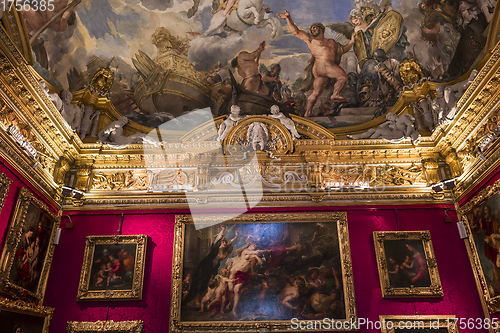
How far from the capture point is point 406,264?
9.84 meters

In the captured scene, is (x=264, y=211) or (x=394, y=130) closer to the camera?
(x=264, y=211)

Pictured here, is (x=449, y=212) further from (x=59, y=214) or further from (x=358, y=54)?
(x=59, y=214)

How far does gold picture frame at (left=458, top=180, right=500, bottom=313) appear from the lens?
8727 millimetres

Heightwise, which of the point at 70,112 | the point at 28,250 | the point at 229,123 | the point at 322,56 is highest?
the point at 322,56

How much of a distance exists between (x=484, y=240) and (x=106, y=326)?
9.36m

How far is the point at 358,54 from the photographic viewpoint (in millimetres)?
11867

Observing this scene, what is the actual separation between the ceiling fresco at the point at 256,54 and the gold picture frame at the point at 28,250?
3.48 metres

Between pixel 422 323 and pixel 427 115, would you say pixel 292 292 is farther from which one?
pixel 427 115

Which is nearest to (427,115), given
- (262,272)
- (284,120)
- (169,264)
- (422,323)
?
(284,120)

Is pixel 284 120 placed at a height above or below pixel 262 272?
above

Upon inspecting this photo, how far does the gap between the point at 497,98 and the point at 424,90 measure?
9.06 ft

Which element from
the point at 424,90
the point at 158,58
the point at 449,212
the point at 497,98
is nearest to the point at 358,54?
the point at 424,90

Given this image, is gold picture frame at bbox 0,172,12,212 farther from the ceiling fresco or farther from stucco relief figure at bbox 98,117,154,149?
stucco relief figure at bbox 98,117,154,149

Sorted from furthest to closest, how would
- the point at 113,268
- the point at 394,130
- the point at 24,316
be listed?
the point at 394,130 → the point at 113,268 → the point at 24,316
